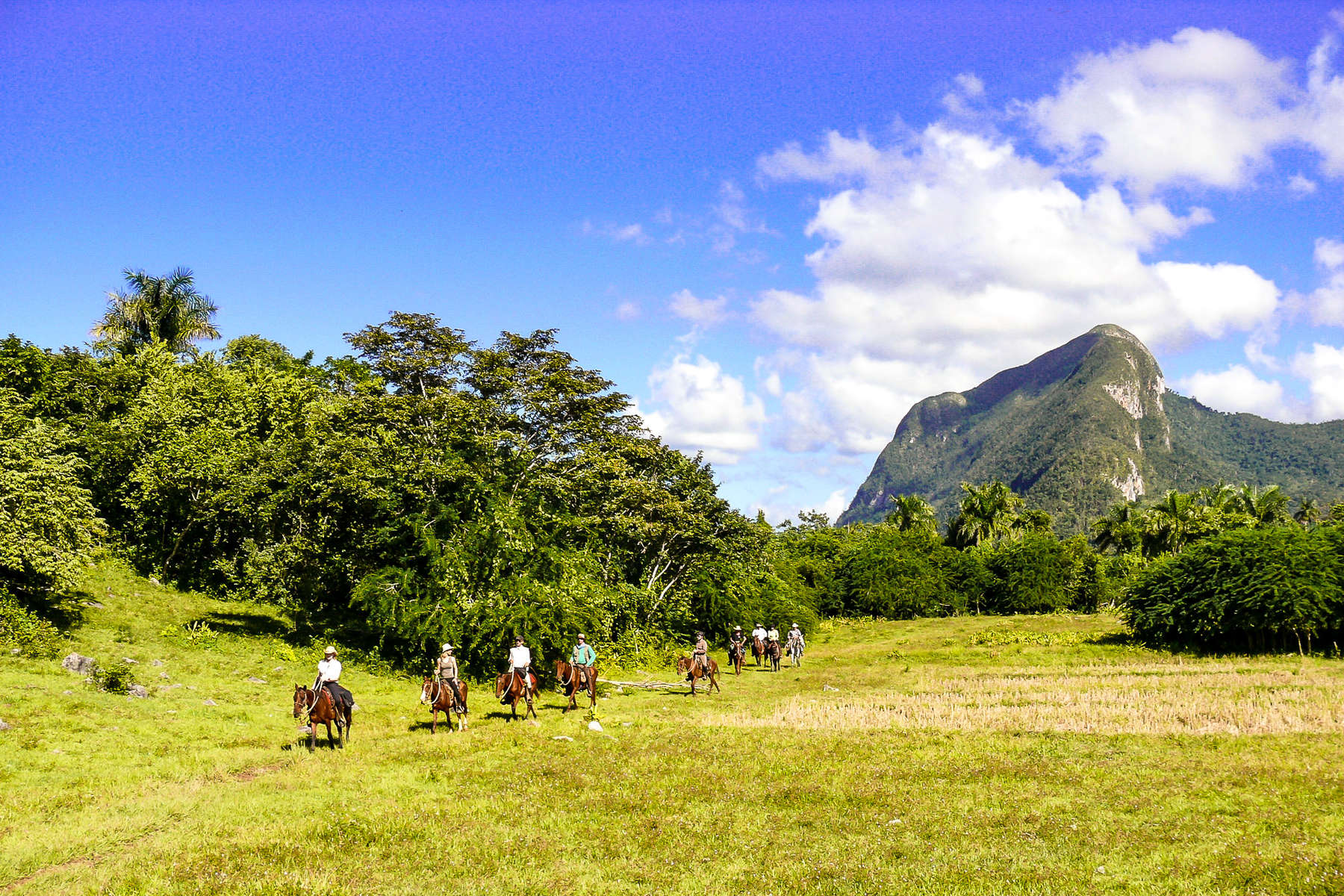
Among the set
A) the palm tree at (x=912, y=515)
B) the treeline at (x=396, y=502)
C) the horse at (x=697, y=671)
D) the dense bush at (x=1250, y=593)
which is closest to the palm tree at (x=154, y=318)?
the treeline at (x=396, y=502)

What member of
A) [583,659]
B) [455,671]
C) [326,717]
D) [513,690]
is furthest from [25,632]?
[583,659]

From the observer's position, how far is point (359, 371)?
61.6 meters

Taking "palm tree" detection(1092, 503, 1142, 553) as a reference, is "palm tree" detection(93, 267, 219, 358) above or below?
above

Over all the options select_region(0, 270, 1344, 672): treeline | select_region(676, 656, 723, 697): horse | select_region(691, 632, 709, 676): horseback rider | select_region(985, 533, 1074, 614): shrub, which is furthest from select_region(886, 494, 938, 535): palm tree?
select_region(691, 632, 709, 676): horseback rider

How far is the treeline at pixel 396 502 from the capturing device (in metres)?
30.1

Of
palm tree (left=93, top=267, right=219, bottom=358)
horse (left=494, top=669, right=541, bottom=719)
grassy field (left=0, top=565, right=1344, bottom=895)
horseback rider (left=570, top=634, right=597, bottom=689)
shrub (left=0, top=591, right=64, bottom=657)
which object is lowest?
grassy field (left=0, top=565, right=1344, bottom=895)

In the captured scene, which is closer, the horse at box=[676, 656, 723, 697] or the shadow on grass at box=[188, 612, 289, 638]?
the horse at box=[676, 656, 723, 697]

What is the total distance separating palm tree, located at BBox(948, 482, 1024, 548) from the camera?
102 metres

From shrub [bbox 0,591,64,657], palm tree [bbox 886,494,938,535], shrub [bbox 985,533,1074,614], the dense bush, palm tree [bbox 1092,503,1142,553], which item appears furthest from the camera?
palm tree [bbox 886,494,938,535]

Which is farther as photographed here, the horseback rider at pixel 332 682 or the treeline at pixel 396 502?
the treeline at pixel 396 502

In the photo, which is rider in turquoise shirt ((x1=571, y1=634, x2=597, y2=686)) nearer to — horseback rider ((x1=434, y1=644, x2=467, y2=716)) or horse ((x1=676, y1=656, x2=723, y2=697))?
horseback rider ((x1=434, y1=644, x2=467, y2=716))

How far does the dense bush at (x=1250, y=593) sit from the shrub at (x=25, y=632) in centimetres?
5397

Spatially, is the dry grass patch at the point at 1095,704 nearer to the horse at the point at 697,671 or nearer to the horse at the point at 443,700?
the horse at the point at 697,671

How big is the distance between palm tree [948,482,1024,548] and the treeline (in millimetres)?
48872
